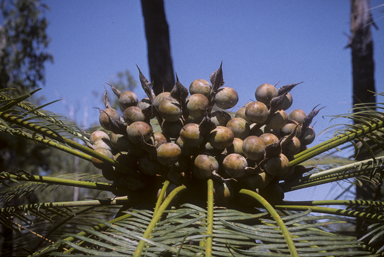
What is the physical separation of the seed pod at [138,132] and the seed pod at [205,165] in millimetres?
165

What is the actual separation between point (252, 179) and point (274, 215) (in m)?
0.16

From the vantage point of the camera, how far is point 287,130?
39.5 inches

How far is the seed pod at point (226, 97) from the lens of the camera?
99 centimetres

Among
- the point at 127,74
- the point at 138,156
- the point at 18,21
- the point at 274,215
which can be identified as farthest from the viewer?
the point at 127,74

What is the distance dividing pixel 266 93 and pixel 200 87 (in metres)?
0.22

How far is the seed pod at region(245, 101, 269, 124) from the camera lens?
94 cm

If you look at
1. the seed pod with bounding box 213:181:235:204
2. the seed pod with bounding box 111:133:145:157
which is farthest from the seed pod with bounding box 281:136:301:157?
the seed pod with bounding box 111:133:145:157

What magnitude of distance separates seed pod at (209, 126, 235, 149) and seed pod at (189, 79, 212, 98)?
5.9 inches

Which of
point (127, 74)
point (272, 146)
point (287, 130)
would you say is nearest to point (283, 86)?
point (287, 130)

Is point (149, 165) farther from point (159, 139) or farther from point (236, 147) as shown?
point (236, 147)

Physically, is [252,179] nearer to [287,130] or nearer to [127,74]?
[287,130]

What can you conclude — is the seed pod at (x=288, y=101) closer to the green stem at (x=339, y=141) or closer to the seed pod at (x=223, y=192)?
the green stem at (x=339, y=141)

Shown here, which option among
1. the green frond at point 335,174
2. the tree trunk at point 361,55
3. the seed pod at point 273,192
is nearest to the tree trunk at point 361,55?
the tree trunk at point 361,55

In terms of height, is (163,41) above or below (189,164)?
above
